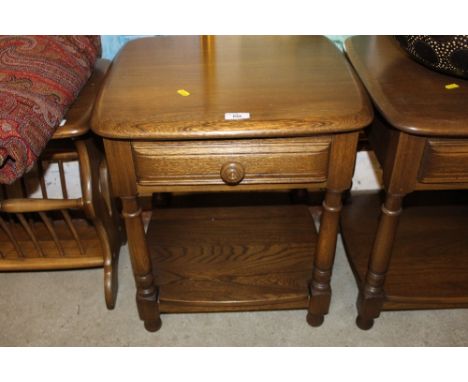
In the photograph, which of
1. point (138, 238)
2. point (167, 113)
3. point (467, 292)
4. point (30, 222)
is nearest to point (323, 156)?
point (167, 113)

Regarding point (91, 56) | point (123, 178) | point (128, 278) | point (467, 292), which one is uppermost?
point (91, 56)

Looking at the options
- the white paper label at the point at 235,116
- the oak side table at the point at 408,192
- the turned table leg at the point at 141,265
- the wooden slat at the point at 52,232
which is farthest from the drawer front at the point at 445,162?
the wooden slat at the point at 52,232

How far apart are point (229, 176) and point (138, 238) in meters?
0.27

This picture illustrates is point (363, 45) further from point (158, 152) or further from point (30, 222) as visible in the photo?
point (30, 222)

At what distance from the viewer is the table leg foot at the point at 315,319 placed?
1.25m

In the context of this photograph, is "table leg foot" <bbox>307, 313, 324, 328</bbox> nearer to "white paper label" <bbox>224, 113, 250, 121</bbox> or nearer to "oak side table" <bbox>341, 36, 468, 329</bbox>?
"oak side table" <bbox>341, 36, 468, 329</bbox>

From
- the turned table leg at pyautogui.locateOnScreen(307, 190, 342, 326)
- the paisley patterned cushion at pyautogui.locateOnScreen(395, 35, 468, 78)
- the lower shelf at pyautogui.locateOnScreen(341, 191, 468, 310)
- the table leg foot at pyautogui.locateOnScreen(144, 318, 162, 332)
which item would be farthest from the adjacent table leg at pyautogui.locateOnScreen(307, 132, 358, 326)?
the table leg foot at pyautogui.locateOnScreen(144, 318, 162, 332)

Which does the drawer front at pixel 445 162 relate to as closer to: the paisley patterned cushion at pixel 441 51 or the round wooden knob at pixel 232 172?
the paisley patterned cushion at pixel 441 51

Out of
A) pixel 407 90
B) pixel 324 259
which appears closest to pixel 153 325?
pixel 324 259

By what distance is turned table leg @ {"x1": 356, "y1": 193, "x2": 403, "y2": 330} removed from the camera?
1.02 meters

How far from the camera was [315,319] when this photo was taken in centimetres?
126

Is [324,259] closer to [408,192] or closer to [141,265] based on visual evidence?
[408,192]

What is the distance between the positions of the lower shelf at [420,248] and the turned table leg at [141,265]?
522 mm

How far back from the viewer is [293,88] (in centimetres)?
96
